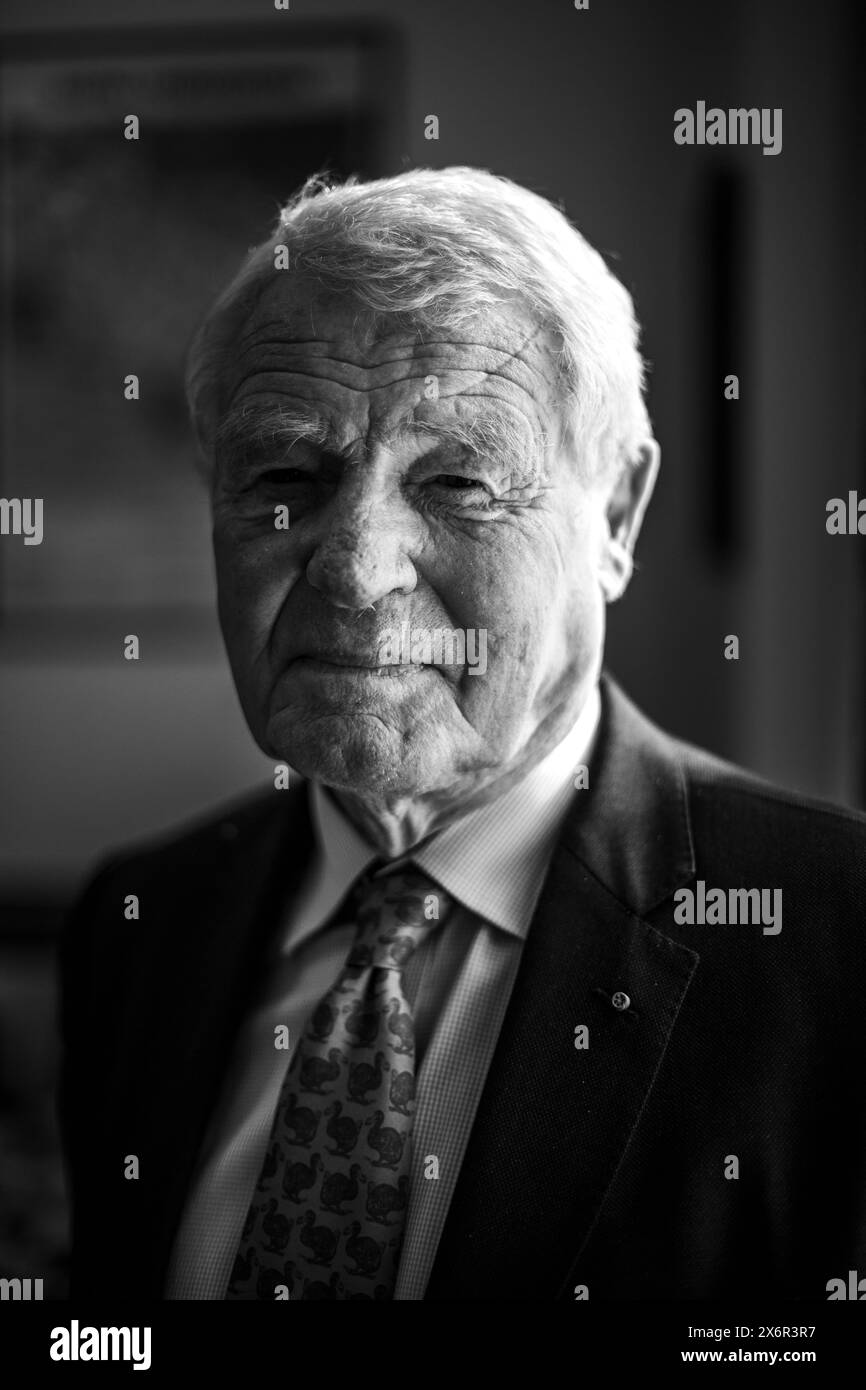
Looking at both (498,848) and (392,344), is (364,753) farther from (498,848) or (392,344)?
(392,344)

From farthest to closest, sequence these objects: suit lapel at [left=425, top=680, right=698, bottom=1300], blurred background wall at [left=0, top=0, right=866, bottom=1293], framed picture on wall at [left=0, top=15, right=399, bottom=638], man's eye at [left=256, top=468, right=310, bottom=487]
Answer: framed picture on wall at [left=0, top=15, right=399, bottom=638]
blurred background wall at [left=0, top=0, right=866, bottom=1293]
man's eye at [left=256, top=468, right=310, bottom=487]
suit lapel at [left=425, top=680, right=698, bottom=1300]

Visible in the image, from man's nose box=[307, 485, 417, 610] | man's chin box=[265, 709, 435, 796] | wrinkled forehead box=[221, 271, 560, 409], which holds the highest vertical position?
wrinkled forehead box=[221, 271, 560, 409]

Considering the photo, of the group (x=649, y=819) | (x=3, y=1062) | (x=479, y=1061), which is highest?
(x=649, y=819)

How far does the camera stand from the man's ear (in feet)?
3.46

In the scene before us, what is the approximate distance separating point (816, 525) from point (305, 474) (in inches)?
75.9

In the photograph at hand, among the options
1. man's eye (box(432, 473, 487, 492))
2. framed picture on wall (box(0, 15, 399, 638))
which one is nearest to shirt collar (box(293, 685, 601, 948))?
man's eye (box(432, 473, 487, 492))

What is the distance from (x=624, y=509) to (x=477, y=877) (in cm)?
36

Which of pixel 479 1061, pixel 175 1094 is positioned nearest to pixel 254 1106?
pixel 175 1094

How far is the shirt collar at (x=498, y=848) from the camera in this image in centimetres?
98

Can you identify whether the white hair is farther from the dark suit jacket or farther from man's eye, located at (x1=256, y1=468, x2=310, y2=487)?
the dark suit jacket

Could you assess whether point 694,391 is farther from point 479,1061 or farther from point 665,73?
point 479,1061

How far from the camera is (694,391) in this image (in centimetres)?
271

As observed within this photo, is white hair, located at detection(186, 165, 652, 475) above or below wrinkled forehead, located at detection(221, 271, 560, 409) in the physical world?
above

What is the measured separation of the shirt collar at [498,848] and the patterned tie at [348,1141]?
30mm
